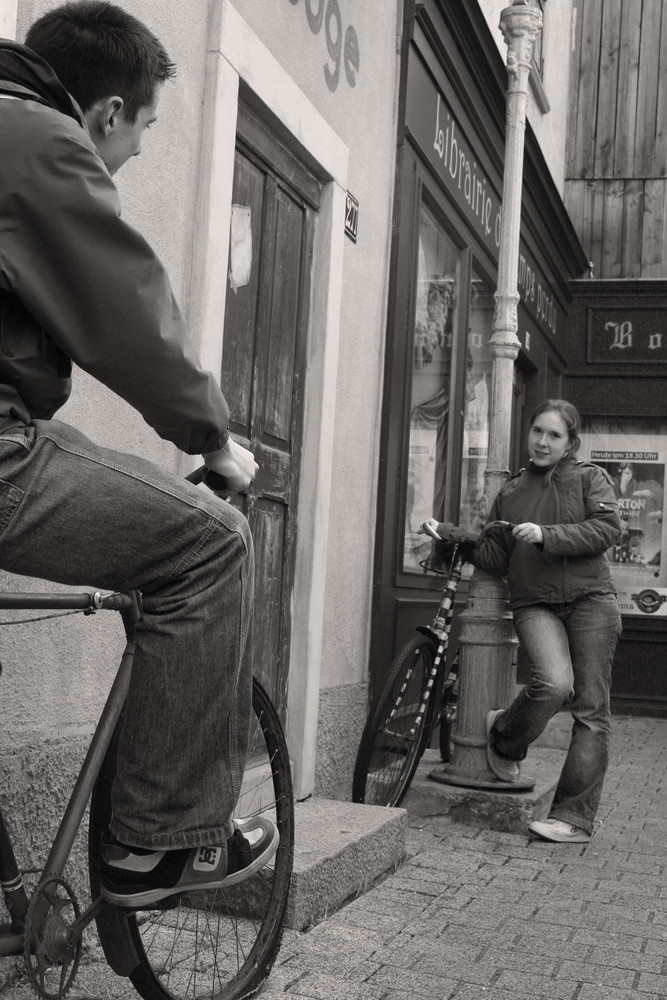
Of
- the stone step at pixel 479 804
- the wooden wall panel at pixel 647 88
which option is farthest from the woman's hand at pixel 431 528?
the wooden wall panel at pixel 647 88

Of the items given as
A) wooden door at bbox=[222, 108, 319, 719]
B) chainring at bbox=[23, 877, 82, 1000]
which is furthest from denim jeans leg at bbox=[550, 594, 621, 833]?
chainring at bbox=[23, 877, 82, 1000]

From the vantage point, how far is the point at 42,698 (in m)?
3.12

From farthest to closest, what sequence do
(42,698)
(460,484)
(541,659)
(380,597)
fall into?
(460,484), (380,597), (541,659), (42,698)

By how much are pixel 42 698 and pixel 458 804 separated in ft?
9.35

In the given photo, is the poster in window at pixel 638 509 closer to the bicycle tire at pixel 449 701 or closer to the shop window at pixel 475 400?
the shop window at pixel 475 400

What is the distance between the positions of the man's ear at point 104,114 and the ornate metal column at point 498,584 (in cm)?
396

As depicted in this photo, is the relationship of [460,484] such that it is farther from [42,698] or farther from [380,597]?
[42,698]

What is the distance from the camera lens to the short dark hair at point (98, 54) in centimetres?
210

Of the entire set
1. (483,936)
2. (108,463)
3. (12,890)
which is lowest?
(483,936)

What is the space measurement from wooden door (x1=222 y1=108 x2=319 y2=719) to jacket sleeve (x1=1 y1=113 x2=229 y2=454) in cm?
242

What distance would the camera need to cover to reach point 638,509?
1195cm

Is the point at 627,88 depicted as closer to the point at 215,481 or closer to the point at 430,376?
the point at 430,376

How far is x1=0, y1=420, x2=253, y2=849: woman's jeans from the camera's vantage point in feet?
6.34

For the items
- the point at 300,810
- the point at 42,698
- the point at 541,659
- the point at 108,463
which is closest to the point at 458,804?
the point at 541,659
